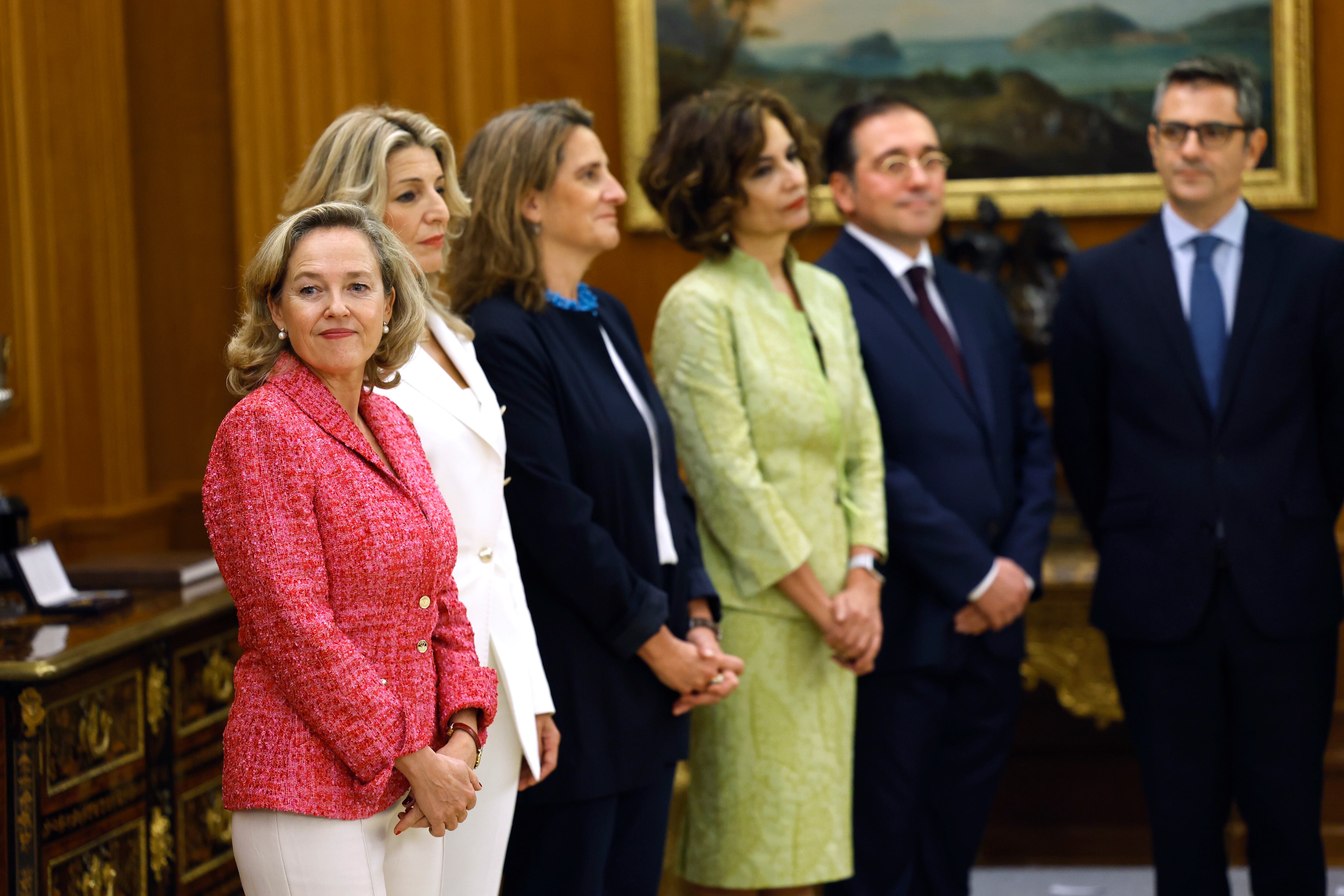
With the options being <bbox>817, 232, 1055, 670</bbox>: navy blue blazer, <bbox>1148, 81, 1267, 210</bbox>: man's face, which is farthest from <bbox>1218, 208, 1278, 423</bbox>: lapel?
<bbox>817, 232, 1055, 670</bbox>: navy blue blazer

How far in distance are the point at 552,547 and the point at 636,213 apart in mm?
2216

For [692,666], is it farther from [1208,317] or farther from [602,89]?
[602,89]

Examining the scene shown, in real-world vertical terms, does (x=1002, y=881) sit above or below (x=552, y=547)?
below

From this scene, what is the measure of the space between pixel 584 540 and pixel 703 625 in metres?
0.37

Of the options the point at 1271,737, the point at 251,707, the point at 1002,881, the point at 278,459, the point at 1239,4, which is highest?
the point at 1239,4

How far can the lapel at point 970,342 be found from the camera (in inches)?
124

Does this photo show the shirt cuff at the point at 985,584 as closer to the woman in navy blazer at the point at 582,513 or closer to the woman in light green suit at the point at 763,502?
the woman in light green suit at the point at 763,502

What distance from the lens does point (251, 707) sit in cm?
166

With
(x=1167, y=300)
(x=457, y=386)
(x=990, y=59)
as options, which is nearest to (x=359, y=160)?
(x=457, y=386)

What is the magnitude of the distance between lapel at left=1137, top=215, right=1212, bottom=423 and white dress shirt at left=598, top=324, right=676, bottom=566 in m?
1.17

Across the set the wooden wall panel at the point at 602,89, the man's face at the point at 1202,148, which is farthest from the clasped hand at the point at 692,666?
the wooden wall panel at the point at 602,89

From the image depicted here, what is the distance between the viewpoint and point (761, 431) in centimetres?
280

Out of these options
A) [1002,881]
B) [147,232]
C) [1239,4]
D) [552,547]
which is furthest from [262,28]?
[1002,881]

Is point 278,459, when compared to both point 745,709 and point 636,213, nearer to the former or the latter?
point 745,709
